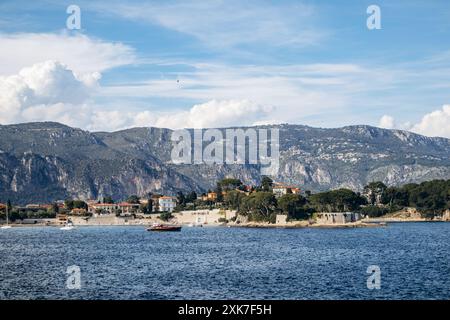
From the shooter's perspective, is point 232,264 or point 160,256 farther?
point 160,256

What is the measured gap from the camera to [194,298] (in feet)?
192

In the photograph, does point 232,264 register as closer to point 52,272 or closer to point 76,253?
point 52,272

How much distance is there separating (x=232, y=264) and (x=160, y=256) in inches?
648

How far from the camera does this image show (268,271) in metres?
77.8

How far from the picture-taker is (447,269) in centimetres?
7938

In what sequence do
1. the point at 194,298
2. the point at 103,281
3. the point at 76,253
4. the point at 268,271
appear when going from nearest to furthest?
the point at 194,298
the point at 103,281
the point at 268,271
the point at 76,253

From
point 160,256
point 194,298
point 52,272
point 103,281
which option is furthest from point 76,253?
point 194,298

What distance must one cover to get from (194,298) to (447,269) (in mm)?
33679
